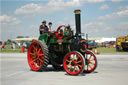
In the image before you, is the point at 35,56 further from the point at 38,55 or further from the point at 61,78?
the point at 61,78

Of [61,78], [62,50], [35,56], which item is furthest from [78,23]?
[35,56]

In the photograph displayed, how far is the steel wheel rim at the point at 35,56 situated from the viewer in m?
7.97

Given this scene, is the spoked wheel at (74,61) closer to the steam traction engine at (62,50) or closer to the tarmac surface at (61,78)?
the steam traction engine at (62,50)

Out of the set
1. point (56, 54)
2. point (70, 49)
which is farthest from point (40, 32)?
point (70, 49)

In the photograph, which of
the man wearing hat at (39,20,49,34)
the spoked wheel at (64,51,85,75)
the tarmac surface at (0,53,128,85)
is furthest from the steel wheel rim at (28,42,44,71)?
the spoked wheel at (64,51,85,75)

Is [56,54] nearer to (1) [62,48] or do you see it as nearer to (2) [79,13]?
(1) [62,48]

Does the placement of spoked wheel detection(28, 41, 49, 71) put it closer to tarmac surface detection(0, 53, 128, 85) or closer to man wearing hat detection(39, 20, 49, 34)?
tarmac surface detection(0, 53, 128, 85)

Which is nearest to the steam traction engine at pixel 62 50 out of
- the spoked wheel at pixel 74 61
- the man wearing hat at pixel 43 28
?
the spoked wheel at pixel 74 61

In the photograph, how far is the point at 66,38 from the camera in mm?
7633

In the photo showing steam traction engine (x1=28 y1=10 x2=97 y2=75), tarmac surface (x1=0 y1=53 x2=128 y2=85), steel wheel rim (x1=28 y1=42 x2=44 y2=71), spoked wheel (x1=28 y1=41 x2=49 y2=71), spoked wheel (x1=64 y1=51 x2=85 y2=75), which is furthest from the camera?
steel wheel rim (x1=28 y1=42 x2=44 y2=71)

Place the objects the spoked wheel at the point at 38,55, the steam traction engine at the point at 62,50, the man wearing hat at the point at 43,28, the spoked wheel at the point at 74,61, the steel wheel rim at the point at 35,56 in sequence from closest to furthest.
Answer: the spoked wheel at the point at 74,61, the steam traction engine at the point at 62,50, the spoked wheel at the point at 38,55, the steel wheel rim at the point at 35,56, the man wearing hat at the point at 43,28

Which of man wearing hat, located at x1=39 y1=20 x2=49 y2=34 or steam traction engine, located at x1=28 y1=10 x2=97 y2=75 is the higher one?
man wearing hat, located at x1=39 y1=20 x2=49 y2=34

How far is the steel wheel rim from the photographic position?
797 cm

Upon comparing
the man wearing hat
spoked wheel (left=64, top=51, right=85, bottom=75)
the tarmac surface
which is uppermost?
the man wearing hat
